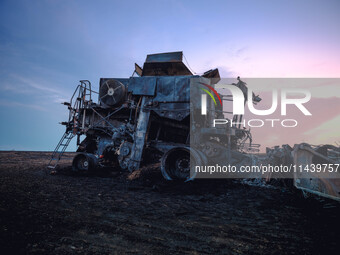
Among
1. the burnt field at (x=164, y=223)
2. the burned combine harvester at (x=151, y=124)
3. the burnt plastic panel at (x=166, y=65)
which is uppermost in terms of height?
the burnt plastic panel at (x=166, y=65)

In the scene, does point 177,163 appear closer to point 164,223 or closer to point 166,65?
point 164,223

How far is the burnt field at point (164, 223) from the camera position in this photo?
2.43m

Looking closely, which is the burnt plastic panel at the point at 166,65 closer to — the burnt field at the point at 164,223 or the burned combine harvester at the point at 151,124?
the burned combine harvester at the point at 151,124

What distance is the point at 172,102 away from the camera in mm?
8922

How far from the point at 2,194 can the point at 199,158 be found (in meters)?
5.75

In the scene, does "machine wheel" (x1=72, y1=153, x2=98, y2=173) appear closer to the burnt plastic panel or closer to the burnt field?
the burnt field

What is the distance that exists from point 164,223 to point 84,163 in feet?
24.9

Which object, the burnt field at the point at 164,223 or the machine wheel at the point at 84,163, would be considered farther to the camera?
the machine wheel at the point at 84,163

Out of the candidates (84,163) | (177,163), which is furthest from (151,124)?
(84,163)

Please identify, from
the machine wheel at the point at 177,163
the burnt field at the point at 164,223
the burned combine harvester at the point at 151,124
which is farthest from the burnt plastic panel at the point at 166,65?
the burnt field at the point at 164,223

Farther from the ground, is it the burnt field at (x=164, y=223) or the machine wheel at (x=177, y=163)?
the machine wheel at (x=177, y=163)

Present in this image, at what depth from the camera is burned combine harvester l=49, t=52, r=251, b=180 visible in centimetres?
779

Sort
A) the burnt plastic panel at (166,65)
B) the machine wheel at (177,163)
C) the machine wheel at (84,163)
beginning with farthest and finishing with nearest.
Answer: the burnt plastic panel at (166,65)
the machine wheel at (84,163)
the machine wheel at (177,163)

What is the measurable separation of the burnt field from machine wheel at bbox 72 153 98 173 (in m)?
3.82
